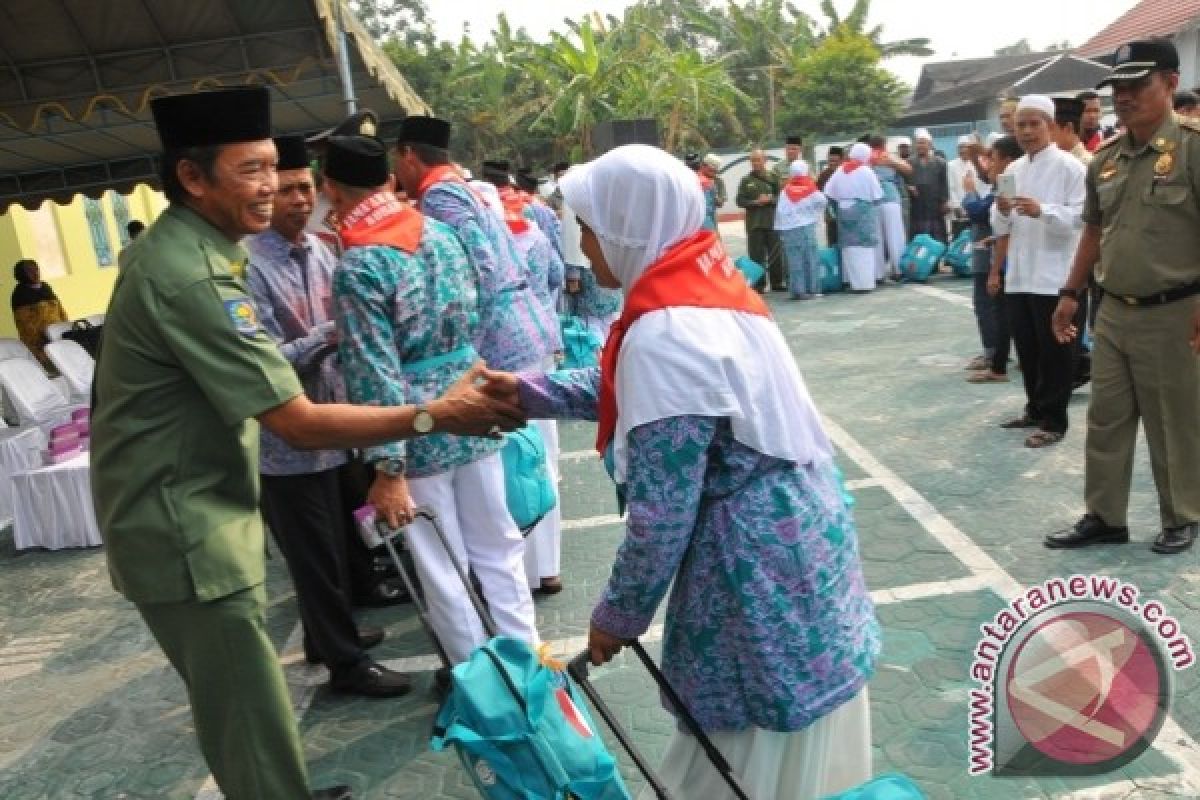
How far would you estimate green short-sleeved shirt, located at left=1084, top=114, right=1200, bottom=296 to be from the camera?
4.07 meters

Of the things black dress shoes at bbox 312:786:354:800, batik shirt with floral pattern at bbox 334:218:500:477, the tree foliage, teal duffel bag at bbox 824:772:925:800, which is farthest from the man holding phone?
the tree foliage

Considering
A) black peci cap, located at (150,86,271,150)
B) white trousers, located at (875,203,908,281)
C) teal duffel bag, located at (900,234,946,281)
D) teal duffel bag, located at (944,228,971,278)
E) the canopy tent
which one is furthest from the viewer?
white trousers, located at (875,203,908,281)

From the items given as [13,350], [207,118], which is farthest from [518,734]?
[13,350]

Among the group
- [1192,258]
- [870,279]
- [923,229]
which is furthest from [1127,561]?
[923,229]

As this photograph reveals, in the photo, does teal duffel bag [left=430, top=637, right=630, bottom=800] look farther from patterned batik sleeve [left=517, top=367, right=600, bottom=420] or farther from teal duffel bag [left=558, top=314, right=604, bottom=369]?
teal duffel bag [left=558, top=314, right=604, bottom=369]

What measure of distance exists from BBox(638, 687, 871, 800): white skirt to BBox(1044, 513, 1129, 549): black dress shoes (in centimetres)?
271

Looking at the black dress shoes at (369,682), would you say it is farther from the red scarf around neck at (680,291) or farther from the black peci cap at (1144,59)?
the black peci cap at (1144,59)

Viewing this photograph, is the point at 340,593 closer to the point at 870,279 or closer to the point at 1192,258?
the point at 1192,258

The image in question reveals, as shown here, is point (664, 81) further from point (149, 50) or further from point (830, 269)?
point (149, 50)

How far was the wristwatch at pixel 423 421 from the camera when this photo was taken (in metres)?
2.39

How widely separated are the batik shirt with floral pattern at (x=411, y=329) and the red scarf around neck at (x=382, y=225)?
0.10ft

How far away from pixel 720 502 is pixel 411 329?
5.10ft

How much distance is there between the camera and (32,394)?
7742 mm

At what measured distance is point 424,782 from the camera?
3238mm
